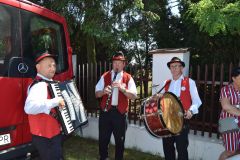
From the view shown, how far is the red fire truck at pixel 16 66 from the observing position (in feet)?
14.1

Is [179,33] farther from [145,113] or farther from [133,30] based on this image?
[145,113]

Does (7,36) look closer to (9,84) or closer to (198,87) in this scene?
(9,84)

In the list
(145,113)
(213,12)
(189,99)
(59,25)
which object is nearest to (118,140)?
(145,113)

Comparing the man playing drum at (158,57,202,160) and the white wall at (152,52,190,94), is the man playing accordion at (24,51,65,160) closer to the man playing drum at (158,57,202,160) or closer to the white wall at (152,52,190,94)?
the man playing drum at (158,57,202,160)

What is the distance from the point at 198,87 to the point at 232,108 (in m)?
1.84

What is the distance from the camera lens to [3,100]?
13.8ft

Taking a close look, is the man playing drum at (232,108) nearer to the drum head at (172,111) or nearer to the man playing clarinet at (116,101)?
the drum head at (172,111)

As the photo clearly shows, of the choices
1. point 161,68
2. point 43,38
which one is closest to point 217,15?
point 161,68

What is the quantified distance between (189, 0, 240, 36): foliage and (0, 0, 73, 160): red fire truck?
255 cm

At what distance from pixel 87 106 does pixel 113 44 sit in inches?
71.2

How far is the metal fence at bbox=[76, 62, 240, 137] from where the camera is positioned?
6.03m

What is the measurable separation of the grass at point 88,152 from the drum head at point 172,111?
1.61 metres

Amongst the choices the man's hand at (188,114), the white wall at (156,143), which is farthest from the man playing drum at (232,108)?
the white wall at (156,143)

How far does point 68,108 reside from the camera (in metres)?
4.25
